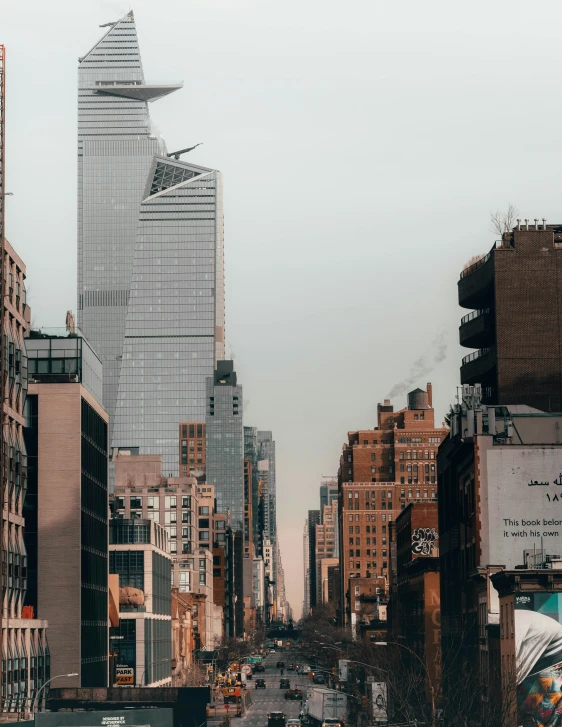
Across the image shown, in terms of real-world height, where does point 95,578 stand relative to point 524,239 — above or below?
below

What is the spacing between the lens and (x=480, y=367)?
143 meters

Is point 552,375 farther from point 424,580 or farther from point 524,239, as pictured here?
point 424,580

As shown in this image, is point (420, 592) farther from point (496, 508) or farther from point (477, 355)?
point (496, 508)

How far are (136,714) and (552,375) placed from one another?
236 ft

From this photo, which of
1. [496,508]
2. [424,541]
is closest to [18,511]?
[496,508]

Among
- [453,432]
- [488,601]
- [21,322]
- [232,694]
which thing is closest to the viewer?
[488,601]

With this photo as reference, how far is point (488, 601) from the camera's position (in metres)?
104

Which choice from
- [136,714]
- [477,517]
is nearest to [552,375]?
[477,517]

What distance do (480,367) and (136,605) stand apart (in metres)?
63.7

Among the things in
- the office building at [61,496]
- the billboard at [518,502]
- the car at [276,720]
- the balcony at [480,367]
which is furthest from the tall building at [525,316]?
the office building at [61,496]

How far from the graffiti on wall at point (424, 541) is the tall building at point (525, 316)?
4998cm

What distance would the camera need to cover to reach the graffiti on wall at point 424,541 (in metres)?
186

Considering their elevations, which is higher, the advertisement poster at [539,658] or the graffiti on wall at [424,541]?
the graffiti on wall at [424,541]

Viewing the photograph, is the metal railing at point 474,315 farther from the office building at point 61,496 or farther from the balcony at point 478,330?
the office building at point 61,496
